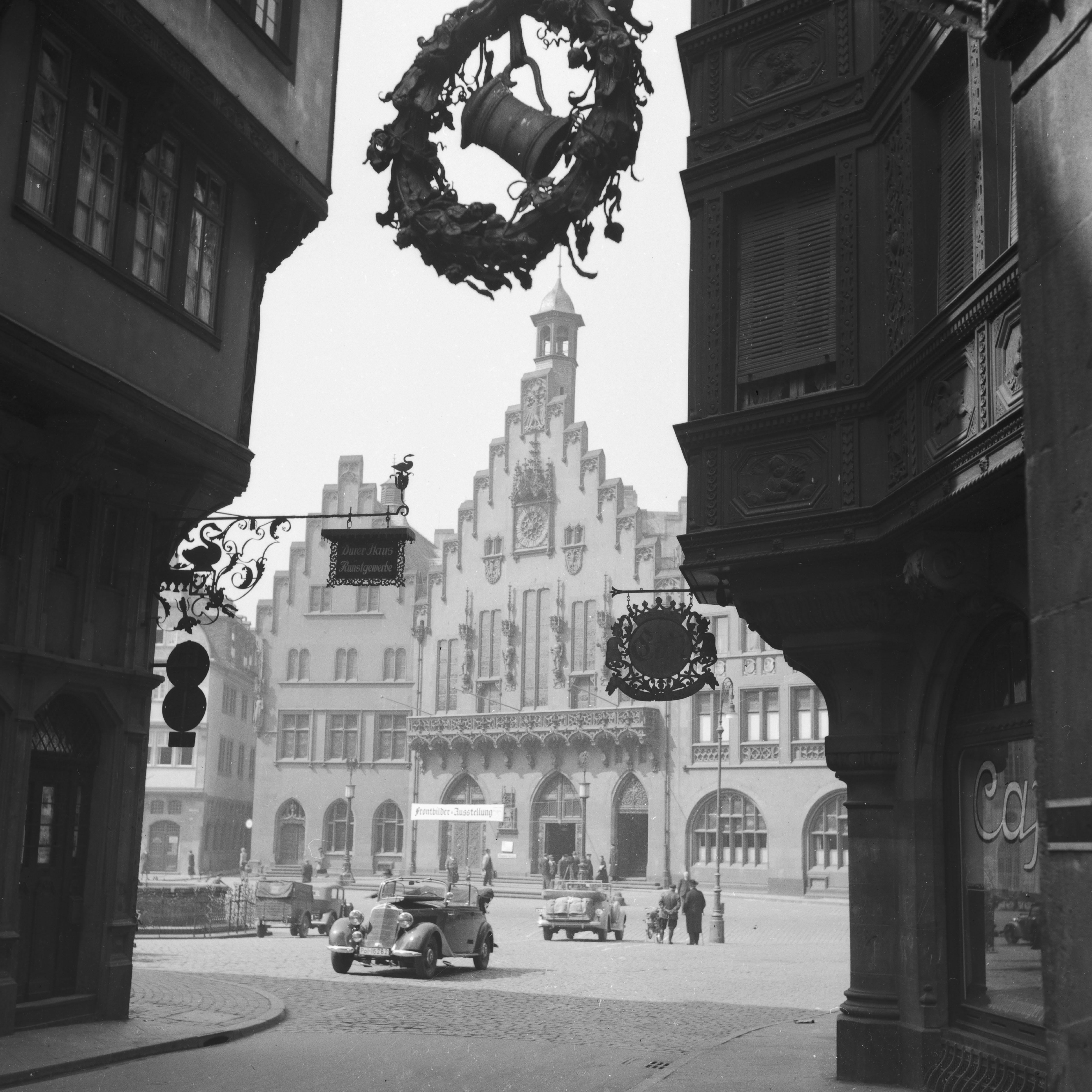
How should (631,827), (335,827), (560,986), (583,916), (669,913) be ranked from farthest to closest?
(335,827) < (631,827) < (583,916) < (669,913) < (560,986)

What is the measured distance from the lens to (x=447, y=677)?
7019cm

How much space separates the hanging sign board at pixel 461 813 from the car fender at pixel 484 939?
126 ft

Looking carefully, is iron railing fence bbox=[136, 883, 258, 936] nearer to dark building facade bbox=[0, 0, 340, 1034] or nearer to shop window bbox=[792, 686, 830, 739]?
dark building facade bbox=[0, 0, 340, 1034]

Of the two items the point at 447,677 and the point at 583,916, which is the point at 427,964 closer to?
the point at 583,916

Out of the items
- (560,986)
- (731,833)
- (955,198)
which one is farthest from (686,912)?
(731,833)

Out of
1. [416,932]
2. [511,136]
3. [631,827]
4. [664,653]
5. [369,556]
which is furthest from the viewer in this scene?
[631,827]

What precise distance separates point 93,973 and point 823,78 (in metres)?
12.4

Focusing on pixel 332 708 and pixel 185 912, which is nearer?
pixel 185 912

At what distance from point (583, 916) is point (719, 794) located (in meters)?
12.3

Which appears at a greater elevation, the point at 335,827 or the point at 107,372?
the point at 107,372

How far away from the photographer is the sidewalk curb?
12.5 metres

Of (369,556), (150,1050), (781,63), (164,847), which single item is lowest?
(150,1050)


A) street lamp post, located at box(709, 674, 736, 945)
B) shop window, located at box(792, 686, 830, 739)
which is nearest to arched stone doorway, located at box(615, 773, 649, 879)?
street lamp post, located at box(709, 674, 736, 945)

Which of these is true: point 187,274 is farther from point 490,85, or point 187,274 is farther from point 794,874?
point 794,874
